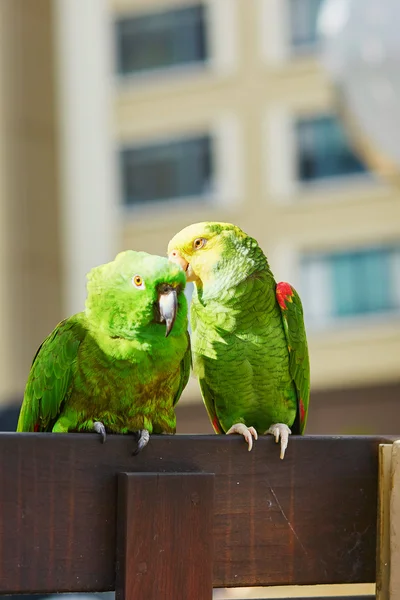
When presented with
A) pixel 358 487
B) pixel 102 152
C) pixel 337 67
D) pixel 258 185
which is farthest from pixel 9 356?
pixel 358 487

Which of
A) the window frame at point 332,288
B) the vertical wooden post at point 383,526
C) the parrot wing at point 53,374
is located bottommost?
the vertical wooden post at point 383,526

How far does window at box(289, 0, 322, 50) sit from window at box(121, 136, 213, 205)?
57.6 inches

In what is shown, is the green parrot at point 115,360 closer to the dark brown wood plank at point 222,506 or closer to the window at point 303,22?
the dark brown wood plank at point 222,506

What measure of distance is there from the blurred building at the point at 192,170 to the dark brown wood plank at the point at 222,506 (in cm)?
865

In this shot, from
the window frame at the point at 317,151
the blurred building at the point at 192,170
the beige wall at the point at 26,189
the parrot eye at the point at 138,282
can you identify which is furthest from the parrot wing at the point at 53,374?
the beige wall at the point at 26,189

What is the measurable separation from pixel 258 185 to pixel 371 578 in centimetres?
941

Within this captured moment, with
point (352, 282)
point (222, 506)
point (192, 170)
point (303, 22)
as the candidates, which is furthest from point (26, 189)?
point (222, 506)

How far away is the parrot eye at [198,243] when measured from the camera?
206 centimetres

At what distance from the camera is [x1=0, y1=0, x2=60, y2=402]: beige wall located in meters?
11.6

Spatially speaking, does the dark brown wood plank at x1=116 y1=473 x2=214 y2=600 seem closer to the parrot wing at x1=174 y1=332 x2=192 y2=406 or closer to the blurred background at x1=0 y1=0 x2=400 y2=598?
the parrot wing at x1=174 y1=332 x2=192 y2=406

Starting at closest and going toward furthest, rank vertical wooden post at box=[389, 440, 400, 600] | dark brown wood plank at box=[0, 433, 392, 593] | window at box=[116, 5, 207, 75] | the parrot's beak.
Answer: dark brown wood plank at box=[0, 433, 392, 593] < vertical wooden post at box=[389, 440, 400, 600] < the parrot's beak < window at box=[116, 5, 207, 75]

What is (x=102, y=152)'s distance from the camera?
1122 centimetres

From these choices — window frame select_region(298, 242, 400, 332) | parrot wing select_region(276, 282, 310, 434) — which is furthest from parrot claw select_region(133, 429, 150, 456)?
window frame select_region(298, 242, 400, 332)

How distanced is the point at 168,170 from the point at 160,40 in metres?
1.54
